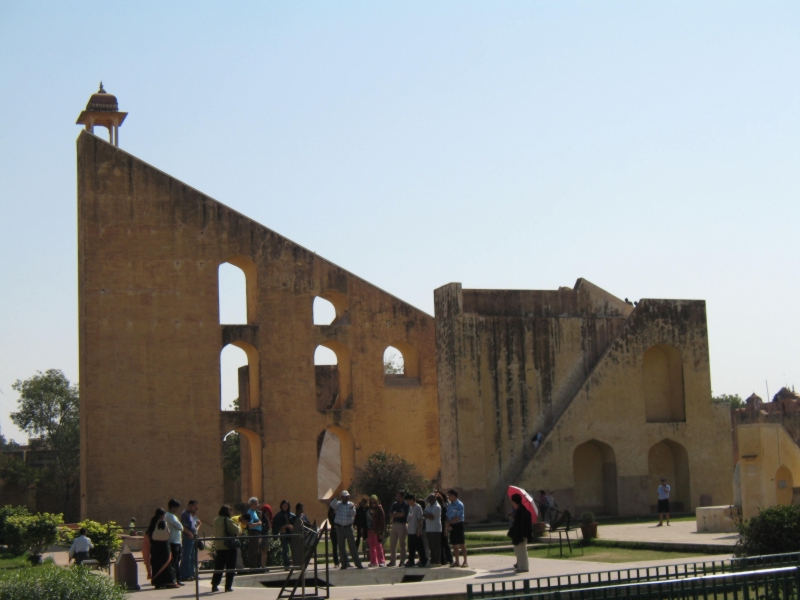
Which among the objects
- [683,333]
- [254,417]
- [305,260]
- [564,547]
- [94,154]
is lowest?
[564,547]

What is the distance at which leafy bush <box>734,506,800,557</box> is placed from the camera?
11312mm

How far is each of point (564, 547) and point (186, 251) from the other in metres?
11.8

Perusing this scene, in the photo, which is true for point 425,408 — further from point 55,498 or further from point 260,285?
point 55,498

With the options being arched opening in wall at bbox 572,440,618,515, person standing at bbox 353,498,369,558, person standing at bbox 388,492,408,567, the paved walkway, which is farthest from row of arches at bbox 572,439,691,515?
person standing at bbox 388,492,408,567

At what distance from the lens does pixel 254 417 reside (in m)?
24.4

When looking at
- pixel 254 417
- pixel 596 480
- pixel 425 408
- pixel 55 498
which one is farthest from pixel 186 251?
pixel 55 498

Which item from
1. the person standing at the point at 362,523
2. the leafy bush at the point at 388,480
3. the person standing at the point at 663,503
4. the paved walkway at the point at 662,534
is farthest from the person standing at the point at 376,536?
the leafy bush at the point at 388,480

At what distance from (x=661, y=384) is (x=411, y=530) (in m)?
12.5

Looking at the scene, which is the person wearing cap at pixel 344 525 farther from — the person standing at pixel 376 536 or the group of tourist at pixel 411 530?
the person standing at pixel 376 536

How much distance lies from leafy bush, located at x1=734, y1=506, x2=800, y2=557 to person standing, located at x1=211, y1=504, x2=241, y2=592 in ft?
18.4

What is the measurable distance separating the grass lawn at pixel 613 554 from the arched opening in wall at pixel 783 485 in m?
2.61

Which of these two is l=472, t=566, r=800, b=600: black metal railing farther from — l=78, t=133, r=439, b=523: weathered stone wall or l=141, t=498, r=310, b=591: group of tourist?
l=78, t=133, r=439, b=523: weathered stone wall

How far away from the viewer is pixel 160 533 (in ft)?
42.3

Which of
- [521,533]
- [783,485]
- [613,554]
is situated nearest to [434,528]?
[521,533]
